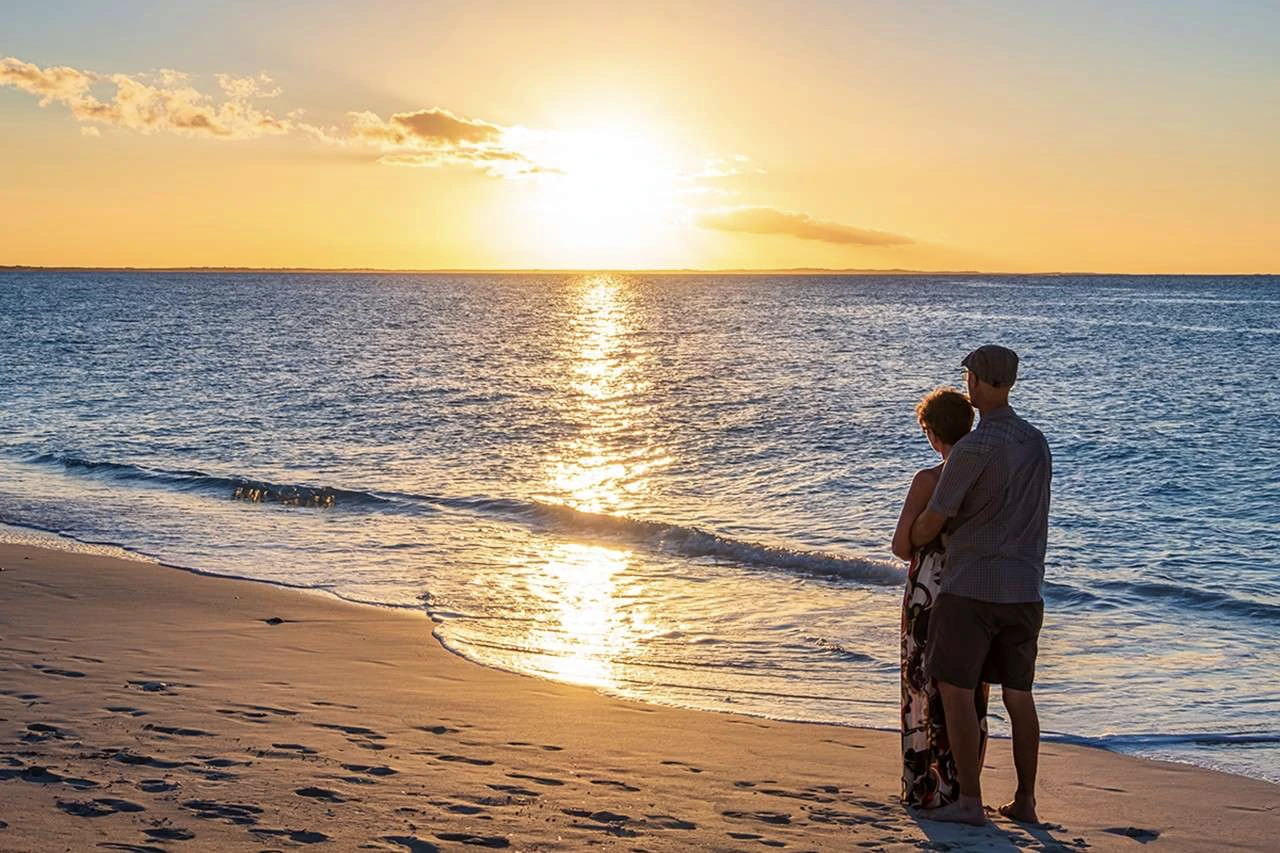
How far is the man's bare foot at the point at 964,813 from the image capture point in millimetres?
5133

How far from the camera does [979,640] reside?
197 inches

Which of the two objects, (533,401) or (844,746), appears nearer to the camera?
(844,746)

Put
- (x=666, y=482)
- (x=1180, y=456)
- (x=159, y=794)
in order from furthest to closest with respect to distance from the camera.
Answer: (x=1180, y=456)
(x=666, y=482)
(x=159, y=794)

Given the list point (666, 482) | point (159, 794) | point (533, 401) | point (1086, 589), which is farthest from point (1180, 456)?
point (159, 794)

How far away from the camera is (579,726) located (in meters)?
6.71

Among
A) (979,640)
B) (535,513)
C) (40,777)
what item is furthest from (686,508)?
(40,777)

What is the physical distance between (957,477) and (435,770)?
8.68 ft

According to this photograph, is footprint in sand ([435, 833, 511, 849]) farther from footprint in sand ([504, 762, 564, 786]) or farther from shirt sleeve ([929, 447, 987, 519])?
shirt sleeve ([929, 447, 987, 519])

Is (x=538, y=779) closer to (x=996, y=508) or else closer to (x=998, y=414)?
(x=996, y=508)

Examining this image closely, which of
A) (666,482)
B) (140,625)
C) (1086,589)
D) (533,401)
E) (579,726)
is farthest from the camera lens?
(533,401)

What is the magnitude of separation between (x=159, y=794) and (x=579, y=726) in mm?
2411

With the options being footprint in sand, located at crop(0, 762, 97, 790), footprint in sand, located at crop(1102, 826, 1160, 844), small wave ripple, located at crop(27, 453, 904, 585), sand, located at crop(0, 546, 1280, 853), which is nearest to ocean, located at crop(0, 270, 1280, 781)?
small wave ripple, located at crop(27, 453, 904, 585)

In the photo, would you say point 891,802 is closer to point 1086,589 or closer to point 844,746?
point 844,746

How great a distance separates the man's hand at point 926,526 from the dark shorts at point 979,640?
248mm
